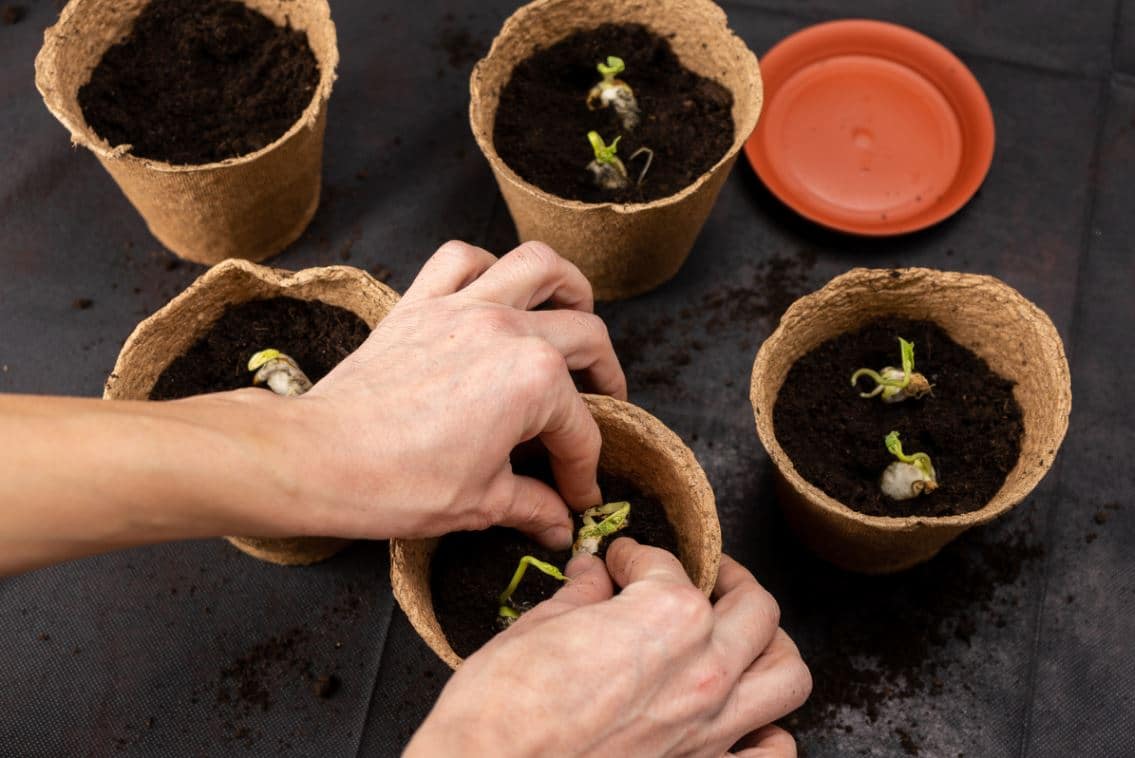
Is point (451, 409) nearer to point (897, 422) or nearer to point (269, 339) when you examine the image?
point (269, 339)

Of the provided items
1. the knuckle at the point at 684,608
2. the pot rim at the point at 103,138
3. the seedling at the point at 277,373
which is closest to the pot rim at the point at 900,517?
the knuckle at the point at 684,608

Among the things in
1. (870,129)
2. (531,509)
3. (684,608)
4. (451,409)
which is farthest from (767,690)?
(870,129)

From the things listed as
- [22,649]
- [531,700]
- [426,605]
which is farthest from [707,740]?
[22,649]

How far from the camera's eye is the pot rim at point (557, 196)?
3.94 feet

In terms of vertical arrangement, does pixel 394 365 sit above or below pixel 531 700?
above

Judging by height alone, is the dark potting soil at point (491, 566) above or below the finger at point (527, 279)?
below

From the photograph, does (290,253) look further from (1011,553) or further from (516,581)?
(1011,553)

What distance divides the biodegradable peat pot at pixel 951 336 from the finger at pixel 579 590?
0.25 metres

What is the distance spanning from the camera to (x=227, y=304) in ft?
3.86

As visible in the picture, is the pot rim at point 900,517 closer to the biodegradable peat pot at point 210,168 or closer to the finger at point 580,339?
the finger at point 580,339

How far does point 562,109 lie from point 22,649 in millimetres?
1017

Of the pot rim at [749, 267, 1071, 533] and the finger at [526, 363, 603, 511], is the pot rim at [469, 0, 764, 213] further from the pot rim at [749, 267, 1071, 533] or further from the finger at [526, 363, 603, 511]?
the finger at [526, 363, 603, 511]

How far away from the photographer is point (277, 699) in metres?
1.19

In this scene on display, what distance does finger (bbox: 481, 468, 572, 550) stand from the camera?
86cm
